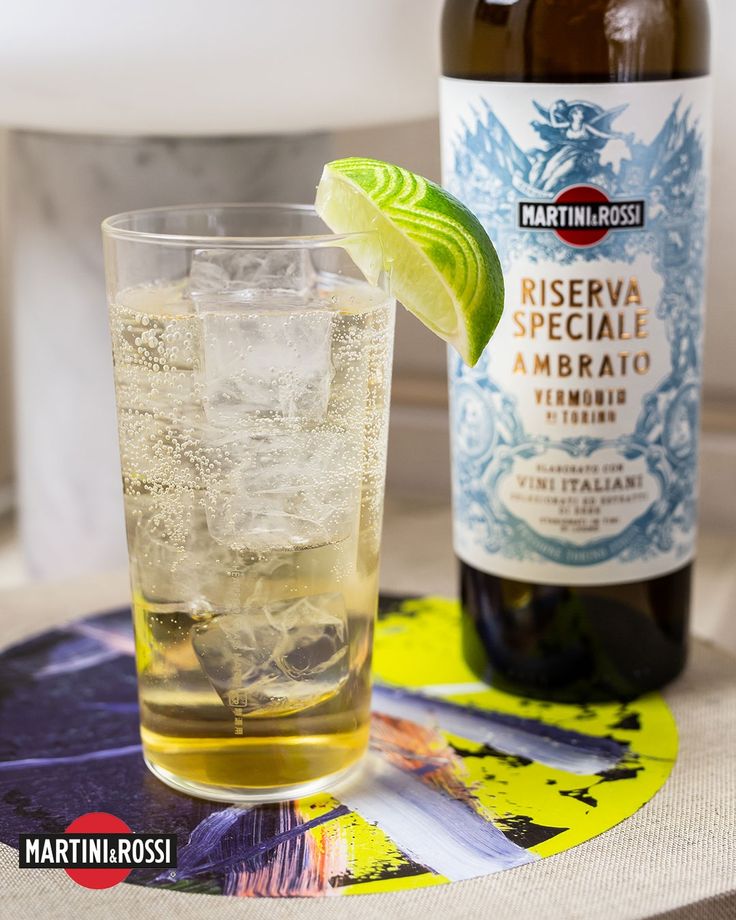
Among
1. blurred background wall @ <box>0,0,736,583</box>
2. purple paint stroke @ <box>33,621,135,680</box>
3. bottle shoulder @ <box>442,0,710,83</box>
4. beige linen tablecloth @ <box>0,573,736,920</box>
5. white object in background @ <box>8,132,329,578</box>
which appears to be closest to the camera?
beige linen tablecloth @ <box>0,573,736,920</box>

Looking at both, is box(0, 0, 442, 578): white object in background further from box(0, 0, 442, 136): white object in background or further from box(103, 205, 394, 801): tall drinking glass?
box(103, 205, 394, 801): tall drinking glass

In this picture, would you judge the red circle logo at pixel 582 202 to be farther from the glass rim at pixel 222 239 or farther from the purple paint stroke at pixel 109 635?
the purple paint stroke at pixel 109 635

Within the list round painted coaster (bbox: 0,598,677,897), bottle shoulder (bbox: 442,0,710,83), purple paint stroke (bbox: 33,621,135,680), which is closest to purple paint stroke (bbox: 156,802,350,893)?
round painted coaster (bbox: 0,598,677,897)

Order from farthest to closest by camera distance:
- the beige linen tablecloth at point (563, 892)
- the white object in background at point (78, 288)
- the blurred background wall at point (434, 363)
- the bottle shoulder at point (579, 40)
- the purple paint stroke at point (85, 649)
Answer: the blurred background wall at point (434, 363) < the white object in background at point (78, 288) < the purple paint stroke at point (85, 649) < the bottle shoulder at point (579, 40) < the beige linen tablecloth at point (563, 892)

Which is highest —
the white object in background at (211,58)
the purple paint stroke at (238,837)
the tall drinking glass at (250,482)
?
the white object in background at (211,58)

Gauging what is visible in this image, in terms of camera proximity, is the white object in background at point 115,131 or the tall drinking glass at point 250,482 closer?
the tall drinking glass at point 250,482

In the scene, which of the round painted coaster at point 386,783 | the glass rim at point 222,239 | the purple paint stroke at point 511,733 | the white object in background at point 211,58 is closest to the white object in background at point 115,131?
the white object in background at point 211,58

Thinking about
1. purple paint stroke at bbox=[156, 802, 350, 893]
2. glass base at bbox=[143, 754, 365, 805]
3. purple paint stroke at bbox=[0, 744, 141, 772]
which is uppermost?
glass base at bbox=[143, 754, 365, 805]

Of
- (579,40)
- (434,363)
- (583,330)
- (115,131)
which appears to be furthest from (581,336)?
(434,363)
